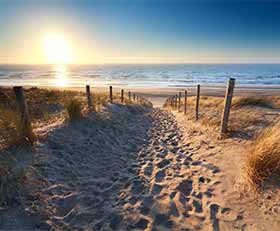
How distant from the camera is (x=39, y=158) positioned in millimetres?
3627

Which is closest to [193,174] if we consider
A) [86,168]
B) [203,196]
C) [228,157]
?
[203,196]

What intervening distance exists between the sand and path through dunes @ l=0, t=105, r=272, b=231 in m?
0.01

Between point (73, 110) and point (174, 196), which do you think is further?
point (73, 110)

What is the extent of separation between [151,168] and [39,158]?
7.57 ft

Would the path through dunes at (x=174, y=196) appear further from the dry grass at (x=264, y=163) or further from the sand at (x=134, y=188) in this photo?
the dry grass at (x=264, y=163)

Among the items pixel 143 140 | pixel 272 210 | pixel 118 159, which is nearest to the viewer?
pixel 272 210

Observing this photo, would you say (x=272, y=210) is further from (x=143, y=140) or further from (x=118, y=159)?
(x=143, y=140)

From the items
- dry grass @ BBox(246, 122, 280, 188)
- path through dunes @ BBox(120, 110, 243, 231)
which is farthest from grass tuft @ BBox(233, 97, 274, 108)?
dry grass @ BBox(246, 122, 280, 188)

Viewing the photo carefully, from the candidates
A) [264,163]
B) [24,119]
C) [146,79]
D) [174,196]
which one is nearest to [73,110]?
[24,119]

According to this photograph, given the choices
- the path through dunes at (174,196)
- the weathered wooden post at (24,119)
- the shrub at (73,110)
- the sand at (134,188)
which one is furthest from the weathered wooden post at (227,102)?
the weathered wooden post at (24,119)

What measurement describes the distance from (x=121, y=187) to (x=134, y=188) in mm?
242

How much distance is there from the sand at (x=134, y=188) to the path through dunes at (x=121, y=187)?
13 mm

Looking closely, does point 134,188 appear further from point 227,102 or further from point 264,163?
point 227,102

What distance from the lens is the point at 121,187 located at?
3402 mm
